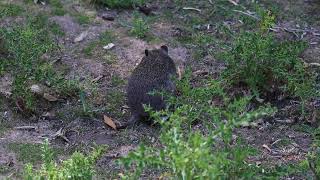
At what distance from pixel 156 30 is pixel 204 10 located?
2.62 feet

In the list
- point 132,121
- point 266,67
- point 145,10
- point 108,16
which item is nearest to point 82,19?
point 108,16

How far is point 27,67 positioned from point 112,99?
881mm

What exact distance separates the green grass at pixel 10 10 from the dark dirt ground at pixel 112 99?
0.08 meters

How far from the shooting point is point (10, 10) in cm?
716

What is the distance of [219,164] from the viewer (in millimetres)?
3389

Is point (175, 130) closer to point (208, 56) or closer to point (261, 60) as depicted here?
point (261, 60)

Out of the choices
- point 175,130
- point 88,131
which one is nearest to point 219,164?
point 175,130

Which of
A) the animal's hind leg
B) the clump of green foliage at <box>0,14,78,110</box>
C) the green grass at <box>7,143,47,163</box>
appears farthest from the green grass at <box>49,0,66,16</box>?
the green grass at <box>7,143,47,163</box>

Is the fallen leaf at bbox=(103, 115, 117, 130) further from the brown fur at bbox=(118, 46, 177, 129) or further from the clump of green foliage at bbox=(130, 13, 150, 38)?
the clump of green foliage at bbox=(130, 13, 150, 38)

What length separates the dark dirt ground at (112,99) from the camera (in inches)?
201

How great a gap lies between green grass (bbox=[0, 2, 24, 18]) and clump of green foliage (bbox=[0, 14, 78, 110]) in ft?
2.55

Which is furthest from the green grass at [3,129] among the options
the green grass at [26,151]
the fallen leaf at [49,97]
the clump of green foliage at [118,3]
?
the clump of green foliage at [118,3]

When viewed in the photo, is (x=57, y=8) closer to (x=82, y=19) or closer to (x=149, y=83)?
(x=82, y=19)

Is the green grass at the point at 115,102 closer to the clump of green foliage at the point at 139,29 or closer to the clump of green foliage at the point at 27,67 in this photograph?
the clump of green foliage at the point at 27,67
